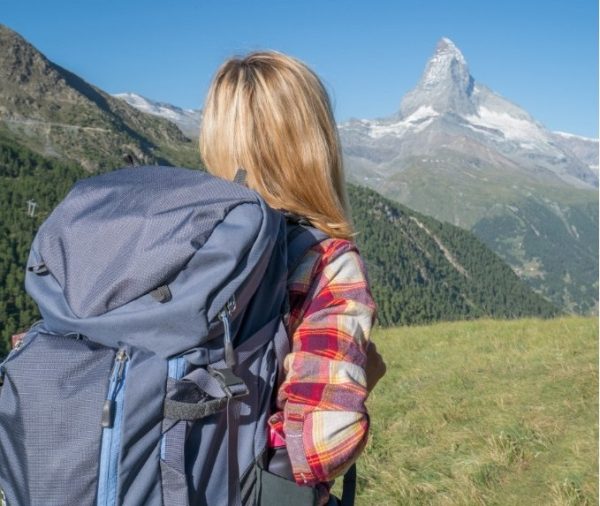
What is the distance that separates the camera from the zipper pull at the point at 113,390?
220cm

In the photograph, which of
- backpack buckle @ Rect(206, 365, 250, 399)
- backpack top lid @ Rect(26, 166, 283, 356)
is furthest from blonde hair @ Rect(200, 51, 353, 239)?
backpack buckle @ Rect(206, 365, 250, 399)

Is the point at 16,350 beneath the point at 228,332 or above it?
beneath

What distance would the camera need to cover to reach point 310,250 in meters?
2.65

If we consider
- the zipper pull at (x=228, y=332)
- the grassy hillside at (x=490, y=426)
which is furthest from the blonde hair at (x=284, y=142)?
the grassy hillside at (x=490, y=426)

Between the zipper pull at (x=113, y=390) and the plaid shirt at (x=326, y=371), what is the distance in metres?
0.61

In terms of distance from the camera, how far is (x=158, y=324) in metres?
2.27

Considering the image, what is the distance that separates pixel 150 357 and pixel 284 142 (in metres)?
1.07

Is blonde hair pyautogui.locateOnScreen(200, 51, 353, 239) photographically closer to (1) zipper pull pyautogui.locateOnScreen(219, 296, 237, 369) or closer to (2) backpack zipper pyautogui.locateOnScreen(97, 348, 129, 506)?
(1) zipper pull pyautogui.locateOnScreen(219, 296, 237, 369)

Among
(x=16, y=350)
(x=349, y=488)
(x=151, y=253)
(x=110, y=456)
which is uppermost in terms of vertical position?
(x=151, y=253)

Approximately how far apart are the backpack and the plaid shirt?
10cm

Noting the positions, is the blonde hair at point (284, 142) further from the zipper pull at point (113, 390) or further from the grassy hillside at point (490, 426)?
the grassy hillside at point (490, 426)

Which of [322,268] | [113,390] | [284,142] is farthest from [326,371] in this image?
[284,142]

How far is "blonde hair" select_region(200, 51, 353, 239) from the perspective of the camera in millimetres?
2814

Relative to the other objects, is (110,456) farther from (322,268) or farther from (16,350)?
(322,268)
